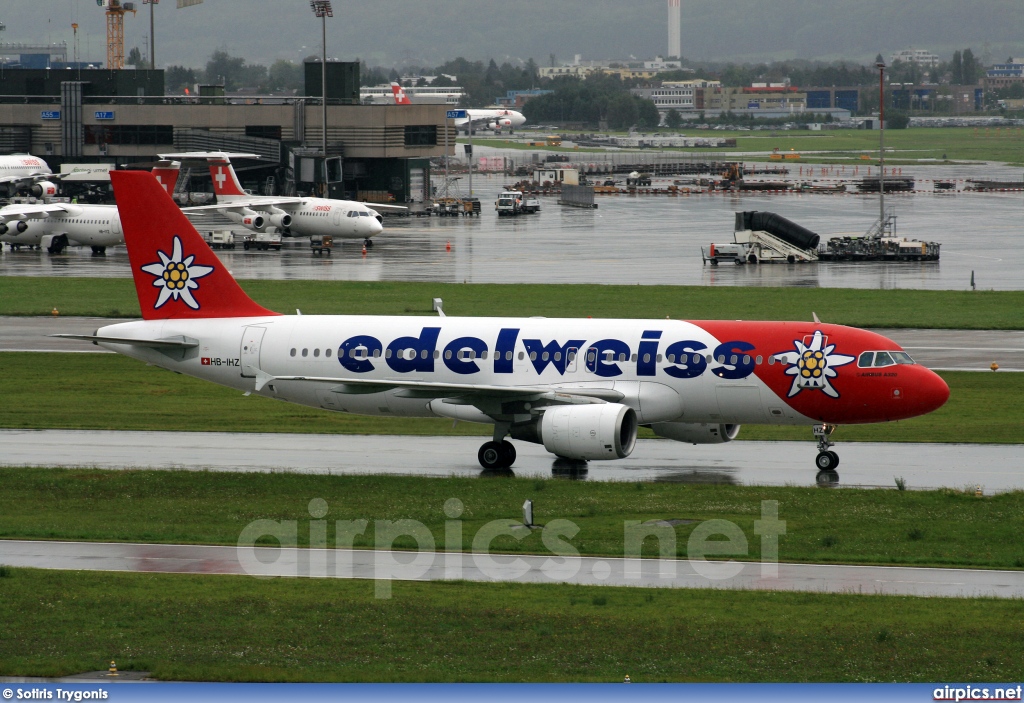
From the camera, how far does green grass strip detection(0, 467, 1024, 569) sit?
2917 cm

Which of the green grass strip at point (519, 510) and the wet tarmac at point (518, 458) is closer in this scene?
the green grass strip at point (519, 510)

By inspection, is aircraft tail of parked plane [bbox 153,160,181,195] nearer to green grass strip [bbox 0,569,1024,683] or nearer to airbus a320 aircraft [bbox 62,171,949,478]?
airbus a320 aircraft [bbox 62,171,949,478]

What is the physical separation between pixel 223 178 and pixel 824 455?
95997 mm

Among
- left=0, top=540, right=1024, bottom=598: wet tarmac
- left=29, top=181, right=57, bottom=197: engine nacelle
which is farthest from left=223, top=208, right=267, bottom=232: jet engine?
left=0, top=540, right=1024, bottom=598: wet tarmac

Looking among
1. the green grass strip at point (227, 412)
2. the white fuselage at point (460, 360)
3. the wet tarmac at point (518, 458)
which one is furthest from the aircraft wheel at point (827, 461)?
the green grass strip at point (227, 412)

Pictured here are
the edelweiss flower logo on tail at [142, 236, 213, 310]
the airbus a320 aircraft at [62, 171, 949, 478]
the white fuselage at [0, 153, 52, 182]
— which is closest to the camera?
the airbus a320 aircraft at [62, 171, 949, 478]

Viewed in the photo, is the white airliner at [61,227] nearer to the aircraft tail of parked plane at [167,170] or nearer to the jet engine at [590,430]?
the aircraft tail of parked plane at [167,170]

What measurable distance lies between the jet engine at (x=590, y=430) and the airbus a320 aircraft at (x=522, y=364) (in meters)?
0.04

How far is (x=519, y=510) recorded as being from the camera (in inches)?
1280

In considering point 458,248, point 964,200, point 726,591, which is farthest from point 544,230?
point 726,591

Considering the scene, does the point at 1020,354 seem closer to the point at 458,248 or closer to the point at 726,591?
the point at 726,591

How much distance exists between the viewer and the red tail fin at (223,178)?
125300mm

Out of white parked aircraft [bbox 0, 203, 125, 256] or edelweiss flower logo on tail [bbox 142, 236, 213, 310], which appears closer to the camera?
edelweiss flower logo on tail [bbox 142, 236, 213, 310]

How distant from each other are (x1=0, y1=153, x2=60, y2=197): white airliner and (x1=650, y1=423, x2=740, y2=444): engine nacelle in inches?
4363
